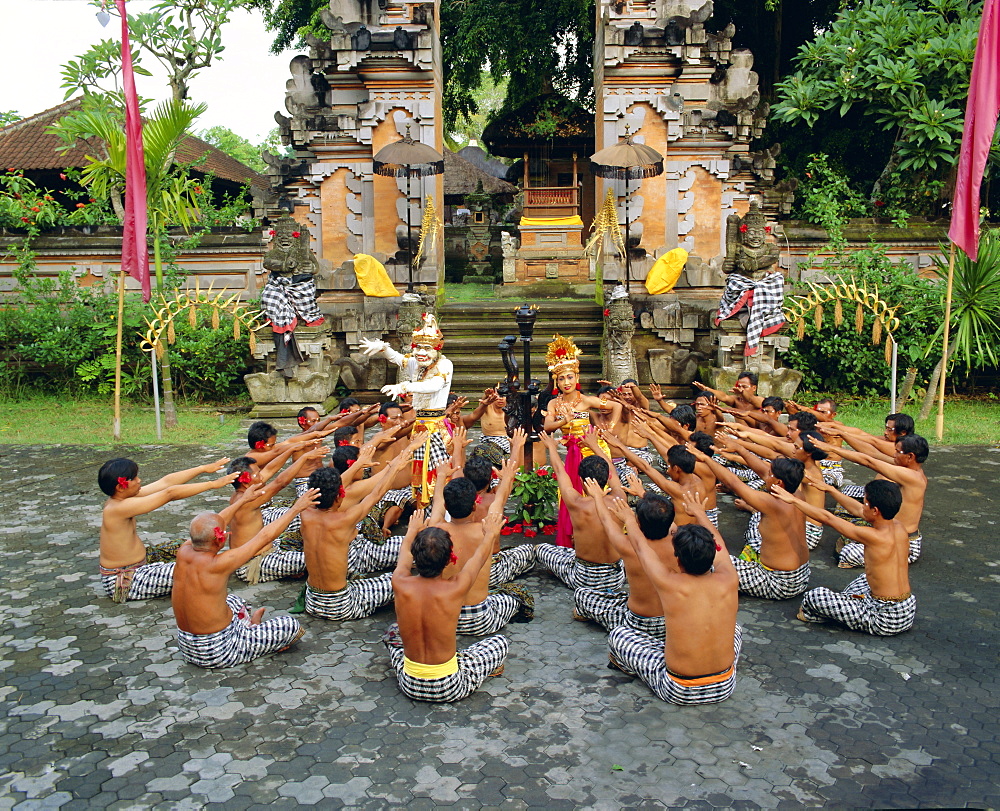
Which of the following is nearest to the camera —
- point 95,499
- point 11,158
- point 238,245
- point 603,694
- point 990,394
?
point 603,694

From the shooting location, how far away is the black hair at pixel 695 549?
5.05 meters

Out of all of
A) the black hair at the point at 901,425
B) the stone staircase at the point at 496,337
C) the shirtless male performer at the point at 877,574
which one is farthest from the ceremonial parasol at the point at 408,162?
the shirtless male performer at the point at 877,574

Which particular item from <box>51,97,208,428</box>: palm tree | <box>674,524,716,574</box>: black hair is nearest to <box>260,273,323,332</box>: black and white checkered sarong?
<box>51,97,208,428</box>: palm tree

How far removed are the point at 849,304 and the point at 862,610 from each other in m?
9.80

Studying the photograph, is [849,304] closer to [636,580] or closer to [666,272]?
[666,272]

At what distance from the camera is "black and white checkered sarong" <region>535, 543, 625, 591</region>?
677 cm

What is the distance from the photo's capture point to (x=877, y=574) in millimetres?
6039

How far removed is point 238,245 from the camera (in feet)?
57.3

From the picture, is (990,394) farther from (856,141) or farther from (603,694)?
(603,694)

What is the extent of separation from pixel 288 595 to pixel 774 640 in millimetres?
3988

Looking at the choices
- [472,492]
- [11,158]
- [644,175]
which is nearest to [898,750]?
[472,492]

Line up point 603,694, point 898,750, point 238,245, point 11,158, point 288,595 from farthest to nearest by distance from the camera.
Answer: point 11,158, point 238,245, point 288,595, point 603,694, point 898,750

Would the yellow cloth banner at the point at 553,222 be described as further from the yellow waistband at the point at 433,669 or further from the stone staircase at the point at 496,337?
the yellow waistband at the point at 433,669

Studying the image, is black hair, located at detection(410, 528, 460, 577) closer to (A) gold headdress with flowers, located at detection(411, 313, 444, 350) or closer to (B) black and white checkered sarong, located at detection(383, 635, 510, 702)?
(B) black and white checkered sarong, located at detection(383, 635, 510, 702)
